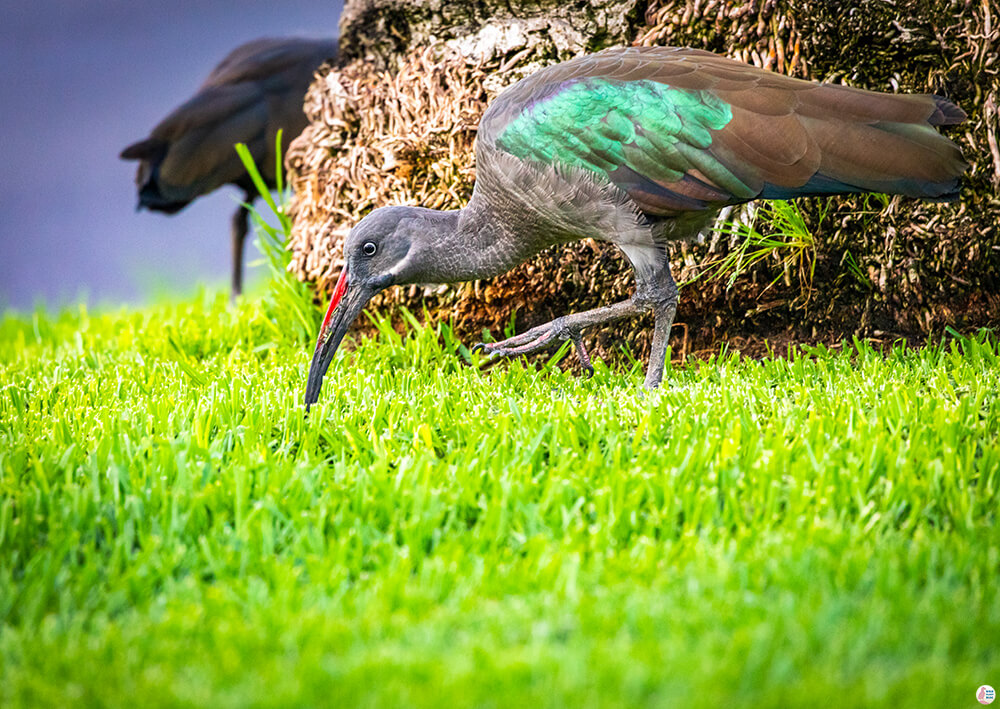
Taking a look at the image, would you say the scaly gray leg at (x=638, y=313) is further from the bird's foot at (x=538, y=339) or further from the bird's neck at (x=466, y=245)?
the bird's neck at (x=466, y=245)

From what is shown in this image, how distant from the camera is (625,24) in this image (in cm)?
502

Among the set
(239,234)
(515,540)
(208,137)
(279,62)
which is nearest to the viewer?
(515,540)

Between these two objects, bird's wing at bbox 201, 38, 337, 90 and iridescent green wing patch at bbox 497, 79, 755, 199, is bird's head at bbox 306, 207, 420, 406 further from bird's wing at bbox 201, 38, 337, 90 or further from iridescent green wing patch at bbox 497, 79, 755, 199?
bird's wing at bbox 201, 38, 337, 90

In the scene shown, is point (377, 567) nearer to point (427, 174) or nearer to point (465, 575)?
point (465, 575)

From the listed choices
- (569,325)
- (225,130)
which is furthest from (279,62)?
(569,325)

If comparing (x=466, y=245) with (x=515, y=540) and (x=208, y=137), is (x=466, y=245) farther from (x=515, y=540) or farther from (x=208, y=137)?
(x=208, y=137)

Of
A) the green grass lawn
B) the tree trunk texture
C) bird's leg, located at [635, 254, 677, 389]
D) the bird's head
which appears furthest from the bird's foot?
the tree trunk texture

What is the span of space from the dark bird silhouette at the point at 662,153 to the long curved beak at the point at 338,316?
0.01 metres

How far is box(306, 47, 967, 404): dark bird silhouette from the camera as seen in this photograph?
3699 millimetres

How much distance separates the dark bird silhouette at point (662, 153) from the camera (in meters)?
3.70

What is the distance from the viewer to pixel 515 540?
2775 millimetres

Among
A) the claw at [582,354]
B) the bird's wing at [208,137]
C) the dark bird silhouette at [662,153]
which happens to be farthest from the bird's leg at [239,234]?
the claw at [582,354]

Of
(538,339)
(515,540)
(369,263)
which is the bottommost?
(515,540)

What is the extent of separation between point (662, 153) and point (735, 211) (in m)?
1.18
